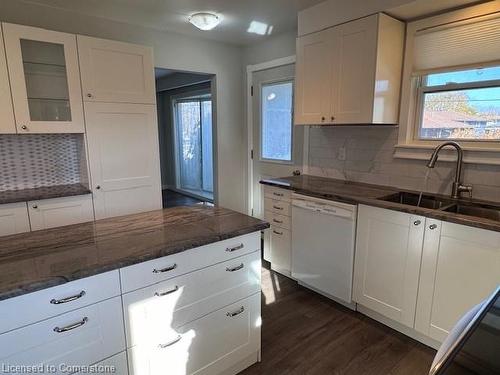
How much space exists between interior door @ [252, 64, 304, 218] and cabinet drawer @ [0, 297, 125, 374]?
2501 mm

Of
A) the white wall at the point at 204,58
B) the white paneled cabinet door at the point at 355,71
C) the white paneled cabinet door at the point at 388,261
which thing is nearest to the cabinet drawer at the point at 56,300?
the white paneled cabinet door at the point at 388,261

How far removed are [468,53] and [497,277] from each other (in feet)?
5.10

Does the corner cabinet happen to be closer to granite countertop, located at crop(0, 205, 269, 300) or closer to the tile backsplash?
the tile backsplash

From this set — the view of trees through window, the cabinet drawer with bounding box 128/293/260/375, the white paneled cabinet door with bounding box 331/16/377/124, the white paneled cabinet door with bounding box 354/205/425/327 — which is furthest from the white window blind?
the cabinet drawer with bounding box 128/293/260/375

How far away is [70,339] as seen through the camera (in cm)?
118

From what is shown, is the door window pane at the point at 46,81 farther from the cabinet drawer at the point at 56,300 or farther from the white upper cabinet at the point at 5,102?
the cabinet drawer at the point at 56,300

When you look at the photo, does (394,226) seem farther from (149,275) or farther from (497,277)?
(149,275)

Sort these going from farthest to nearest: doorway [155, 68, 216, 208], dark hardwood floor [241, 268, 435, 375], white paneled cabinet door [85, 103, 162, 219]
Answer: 1. doorway [155, 68, 216, 208]
2. white paneled cabinet door [85, 103, 162, 219]
3. dark hardwood floor [241, 268, 435, 375]

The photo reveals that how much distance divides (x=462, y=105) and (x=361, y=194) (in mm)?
995

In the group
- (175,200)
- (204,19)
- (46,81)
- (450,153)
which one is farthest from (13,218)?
(175,200)

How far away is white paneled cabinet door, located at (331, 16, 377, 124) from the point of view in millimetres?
2318

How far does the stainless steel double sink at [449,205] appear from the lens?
6.64 feet

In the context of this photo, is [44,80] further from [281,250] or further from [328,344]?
[328,344]

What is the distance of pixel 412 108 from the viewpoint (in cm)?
253
